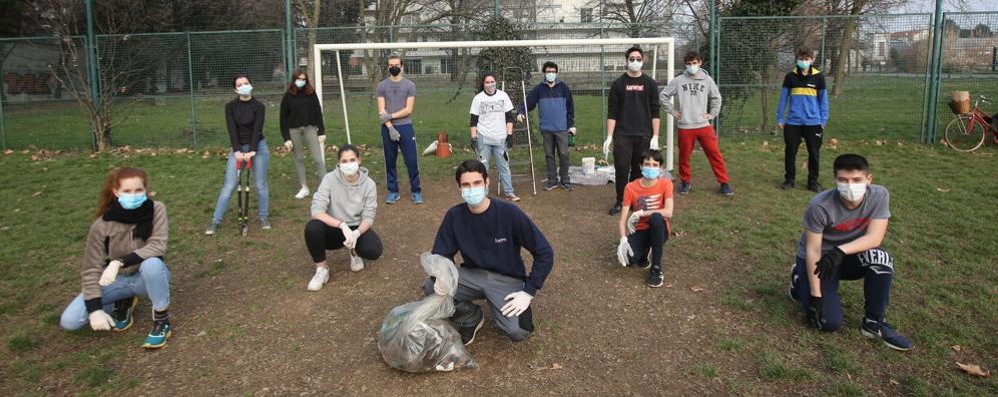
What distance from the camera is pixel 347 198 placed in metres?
5.98

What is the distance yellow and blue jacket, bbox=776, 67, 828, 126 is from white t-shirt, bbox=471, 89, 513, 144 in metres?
3.53

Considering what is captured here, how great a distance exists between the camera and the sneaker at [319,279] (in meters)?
5.68

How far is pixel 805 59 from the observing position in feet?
27.9

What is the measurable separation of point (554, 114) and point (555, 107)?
9 centimetres

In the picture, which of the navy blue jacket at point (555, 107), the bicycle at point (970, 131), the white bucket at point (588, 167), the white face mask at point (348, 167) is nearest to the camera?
the white face mask at point (348, 167)

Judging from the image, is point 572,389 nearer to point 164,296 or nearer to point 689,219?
point 164,296

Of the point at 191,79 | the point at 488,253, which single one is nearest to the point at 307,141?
the point at 488,253

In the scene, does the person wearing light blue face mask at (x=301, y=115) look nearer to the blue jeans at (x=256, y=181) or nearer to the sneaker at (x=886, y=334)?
the blue jeans at (x=256, y=181)

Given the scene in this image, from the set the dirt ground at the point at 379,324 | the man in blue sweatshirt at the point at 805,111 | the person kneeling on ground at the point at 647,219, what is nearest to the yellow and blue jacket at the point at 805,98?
the man in blue sweatshirt at the point at 805,111

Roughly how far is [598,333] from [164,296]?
2.99 metres

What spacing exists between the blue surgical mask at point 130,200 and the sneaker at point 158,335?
2.66 feet

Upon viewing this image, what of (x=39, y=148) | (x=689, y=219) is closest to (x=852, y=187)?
(x=689, y=219)

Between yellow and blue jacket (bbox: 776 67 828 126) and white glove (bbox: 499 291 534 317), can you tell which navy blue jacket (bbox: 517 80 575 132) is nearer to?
yellow and blue jacket (bbox: 776 67 828 126)

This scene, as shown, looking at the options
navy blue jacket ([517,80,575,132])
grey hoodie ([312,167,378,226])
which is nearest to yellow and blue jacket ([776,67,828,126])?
navy blue jacket ([517,80,575,132])
